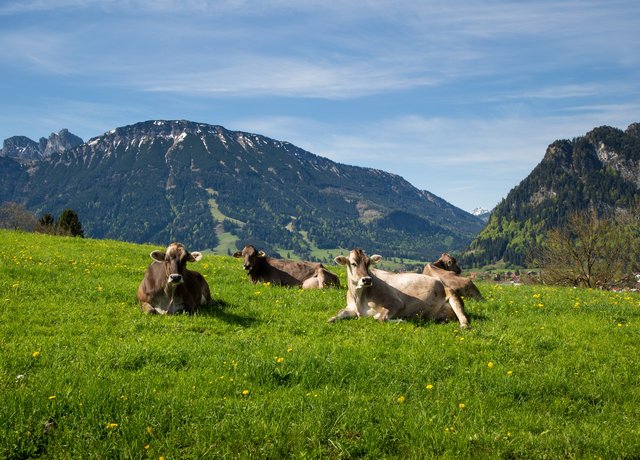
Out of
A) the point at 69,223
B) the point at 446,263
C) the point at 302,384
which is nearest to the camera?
the point at 302,384

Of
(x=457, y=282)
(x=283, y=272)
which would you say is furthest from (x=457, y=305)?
(x=283, y=272)

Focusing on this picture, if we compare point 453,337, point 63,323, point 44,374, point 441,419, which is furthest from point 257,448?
point 63,323

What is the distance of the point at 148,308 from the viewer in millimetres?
13297

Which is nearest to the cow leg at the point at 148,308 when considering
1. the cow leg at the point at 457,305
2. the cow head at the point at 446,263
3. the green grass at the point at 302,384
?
the green grass at the point at 302,384

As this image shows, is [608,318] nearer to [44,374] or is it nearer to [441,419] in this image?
[441,419]

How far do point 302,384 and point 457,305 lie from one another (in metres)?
6.86

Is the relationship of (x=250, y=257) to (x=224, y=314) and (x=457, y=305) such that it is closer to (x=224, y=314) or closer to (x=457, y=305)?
(x=224, y=314)

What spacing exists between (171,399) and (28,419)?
1791mm

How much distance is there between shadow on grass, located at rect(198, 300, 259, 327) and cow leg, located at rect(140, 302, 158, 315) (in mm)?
1209

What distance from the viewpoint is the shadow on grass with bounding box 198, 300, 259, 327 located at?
12.7m

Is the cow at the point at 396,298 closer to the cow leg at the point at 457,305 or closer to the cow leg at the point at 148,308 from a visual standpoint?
the cow leg at the point at 457,305

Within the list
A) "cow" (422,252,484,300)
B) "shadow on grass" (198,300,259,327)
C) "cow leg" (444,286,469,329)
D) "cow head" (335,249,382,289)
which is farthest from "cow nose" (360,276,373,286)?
"cow" (422,252,484,300)

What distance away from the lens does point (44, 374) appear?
768cm

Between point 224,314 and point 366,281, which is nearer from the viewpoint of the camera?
point 366,281
